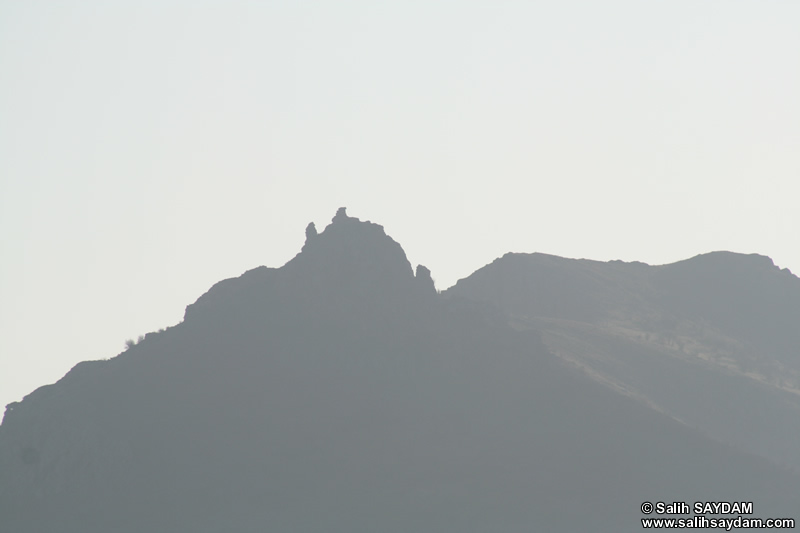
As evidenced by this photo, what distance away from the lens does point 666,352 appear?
16675 cm

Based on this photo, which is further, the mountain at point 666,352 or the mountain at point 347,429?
the mountain at point 666,352

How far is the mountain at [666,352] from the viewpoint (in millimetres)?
150875

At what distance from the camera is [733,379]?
162000 millimetres

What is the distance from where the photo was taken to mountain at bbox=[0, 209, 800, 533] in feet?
398

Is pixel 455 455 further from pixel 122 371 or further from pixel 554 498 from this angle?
pixel 122 371

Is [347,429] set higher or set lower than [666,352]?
lower

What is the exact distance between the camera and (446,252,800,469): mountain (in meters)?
151

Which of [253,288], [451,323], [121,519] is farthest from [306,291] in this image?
[121,519]

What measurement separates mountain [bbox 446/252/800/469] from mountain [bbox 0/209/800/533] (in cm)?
1060

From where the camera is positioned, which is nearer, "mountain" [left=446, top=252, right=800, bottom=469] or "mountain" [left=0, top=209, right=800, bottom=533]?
"mountain" [left=0, top=209, right=800, bottom=533]

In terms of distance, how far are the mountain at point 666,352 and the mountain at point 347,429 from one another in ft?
34.8

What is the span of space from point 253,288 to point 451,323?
21.8 metres

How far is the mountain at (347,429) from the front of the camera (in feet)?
398

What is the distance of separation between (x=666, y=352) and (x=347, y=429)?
53.7 metres
